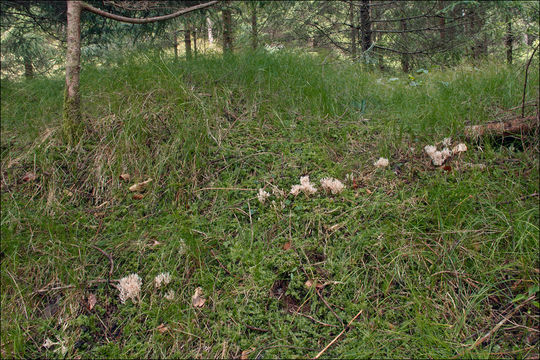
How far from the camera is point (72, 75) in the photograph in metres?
3.24

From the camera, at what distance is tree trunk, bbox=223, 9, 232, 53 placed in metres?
5.00

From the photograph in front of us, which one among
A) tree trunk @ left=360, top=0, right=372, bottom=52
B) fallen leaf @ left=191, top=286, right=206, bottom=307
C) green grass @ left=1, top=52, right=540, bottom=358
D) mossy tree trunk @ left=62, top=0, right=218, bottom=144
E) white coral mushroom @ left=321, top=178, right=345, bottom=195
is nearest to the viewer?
green grass @ left=1, top=52, right=540, bottom=358

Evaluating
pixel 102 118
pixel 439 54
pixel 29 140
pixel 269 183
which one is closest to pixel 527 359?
pixel 269 183

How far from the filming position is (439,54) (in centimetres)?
631

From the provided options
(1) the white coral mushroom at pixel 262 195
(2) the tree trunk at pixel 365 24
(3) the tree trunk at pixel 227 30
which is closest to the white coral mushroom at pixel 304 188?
(1) the white coral mushroom at pixel 262 195

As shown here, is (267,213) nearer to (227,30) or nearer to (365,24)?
(227,30)

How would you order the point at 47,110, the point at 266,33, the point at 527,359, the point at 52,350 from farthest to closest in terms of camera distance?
the point at 266,33 → the point at 47,110 → the point at 52,350 → the point at 527,359

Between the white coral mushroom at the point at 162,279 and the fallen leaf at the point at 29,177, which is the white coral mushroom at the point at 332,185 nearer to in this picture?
the white coral mushroom at the point at 162,279

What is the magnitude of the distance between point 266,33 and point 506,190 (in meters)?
4.70

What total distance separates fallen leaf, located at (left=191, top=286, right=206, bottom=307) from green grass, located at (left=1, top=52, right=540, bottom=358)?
0.14 feet

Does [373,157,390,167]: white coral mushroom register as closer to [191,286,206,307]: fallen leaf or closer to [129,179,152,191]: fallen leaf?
[191,286,206,307]: fallen leaf

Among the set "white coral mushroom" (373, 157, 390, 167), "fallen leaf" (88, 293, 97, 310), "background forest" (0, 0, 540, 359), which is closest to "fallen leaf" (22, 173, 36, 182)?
"background forest" (0, 0, 540, 359)

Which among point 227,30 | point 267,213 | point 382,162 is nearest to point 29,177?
→ point 267,213

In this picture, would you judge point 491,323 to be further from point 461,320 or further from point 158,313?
point 158,313
